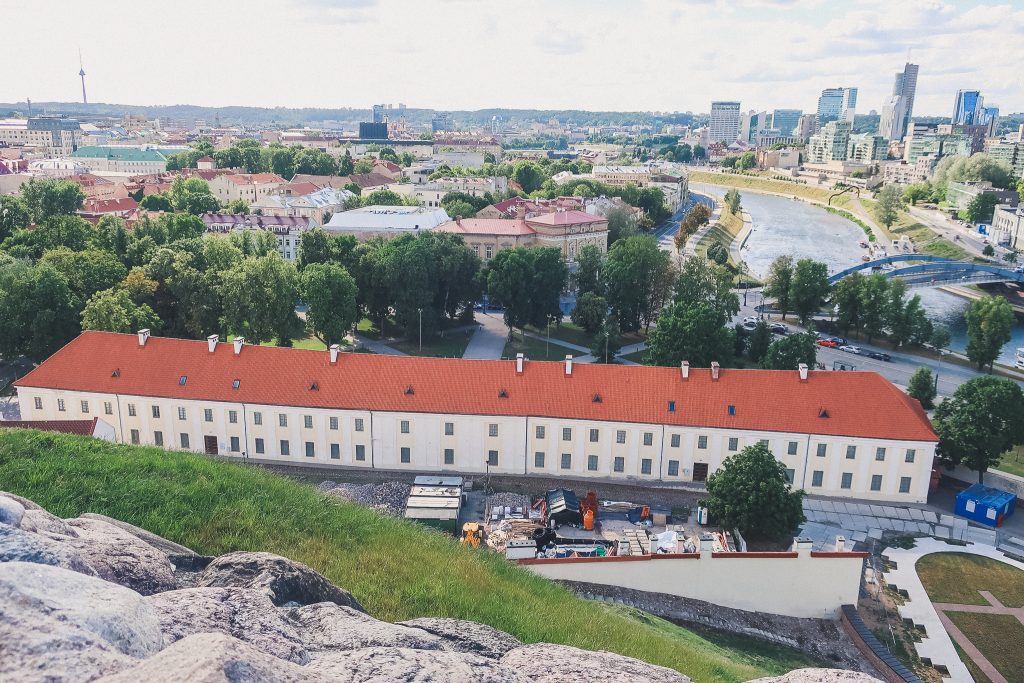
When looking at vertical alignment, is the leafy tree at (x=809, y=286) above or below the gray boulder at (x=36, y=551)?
below

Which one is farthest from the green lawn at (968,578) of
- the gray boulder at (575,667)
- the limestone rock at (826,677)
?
the gray boulder at (575,667)

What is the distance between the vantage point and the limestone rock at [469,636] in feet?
38.4

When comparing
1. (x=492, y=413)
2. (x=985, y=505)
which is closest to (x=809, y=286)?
(x=985, y=505)

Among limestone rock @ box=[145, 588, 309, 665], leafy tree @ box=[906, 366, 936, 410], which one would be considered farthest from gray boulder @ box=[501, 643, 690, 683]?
leafy tree @ box=[906, 366, 936, 410]

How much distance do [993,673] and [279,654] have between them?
2644 centimetres

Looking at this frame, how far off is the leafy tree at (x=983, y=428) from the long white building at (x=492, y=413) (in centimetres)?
232

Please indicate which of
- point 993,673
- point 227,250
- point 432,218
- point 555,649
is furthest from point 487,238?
point 555,649

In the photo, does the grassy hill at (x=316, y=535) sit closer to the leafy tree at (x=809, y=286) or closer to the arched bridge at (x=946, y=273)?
the leafy tree at (x=809, y=286)

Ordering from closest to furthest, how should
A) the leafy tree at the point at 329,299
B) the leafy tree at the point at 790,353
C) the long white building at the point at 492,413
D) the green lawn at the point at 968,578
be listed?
1. the green lawn at the point at 968,578
2. the long white building at the point at 492,413
3. the leafy tree at the point at 790,353
4. the leafy tree at the point at 329,299

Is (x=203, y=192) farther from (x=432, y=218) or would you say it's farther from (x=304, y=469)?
(x=304, y=469)

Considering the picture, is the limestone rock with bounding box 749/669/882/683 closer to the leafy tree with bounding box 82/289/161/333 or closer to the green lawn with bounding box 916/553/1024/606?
the green lawn with bounding box 916/553/1024/606

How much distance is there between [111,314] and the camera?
52.0 metres

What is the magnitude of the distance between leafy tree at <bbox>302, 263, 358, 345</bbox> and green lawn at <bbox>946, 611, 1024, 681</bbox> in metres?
43.9

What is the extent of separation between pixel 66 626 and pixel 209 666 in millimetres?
1523
